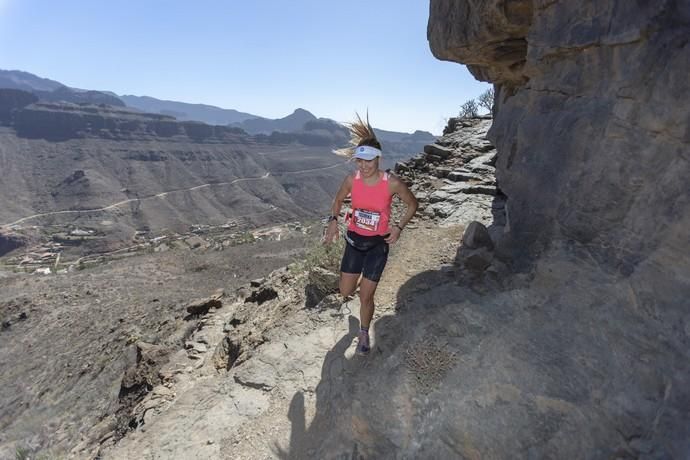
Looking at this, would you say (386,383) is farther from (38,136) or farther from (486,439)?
(38,136)

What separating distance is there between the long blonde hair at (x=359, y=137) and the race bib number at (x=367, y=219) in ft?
2.22

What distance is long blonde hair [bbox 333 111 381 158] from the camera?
175 inches

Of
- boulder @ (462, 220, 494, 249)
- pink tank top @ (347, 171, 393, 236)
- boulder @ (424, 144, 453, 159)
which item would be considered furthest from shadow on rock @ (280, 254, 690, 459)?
boulder @ (424, 144, 453, 159)

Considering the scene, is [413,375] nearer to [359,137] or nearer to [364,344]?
[364,344]

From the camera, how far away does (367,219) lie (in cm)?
451

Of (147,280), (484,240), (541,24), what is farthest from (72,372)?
(541,24)

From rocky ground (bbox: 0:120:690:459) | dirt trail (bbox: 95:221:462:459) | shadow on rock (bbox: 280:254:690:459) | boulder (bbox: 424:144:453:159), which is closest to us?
shadow on rock (bbox: 280:254:690:459)

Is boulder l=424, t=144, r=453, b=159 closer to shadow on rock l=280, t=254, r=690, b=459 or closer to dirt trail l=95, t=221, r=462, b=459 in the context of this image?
dirt trail l=95, t=221, r=462, b=459

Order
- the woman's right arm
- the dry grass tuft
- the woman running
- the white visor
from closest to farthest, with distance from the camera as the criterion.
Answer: the dry grass tuft
the white visor
the woman running
the woman's right arm

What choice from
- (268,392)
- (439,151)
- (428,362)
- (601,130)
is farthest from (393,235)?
(439,151)

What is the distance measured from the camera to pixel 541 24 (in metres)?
5.11

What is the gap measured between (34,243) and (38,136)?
73546mm

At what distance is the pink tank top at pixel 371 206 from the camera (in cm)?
446

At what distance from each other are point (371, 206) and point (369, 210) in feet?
0.16
